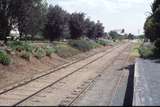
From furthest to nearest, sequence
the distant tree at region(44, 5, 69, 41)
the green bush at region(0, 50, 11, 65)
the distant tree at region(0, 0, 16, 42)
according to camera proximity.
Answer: the distant tree at region(44, 5, 69, 41), the distant tree at region(0, 0, 16, 42), the green bush at region(0, 50, 11, 65)

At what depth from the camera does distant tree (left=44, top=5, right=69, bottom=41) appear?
194 ft

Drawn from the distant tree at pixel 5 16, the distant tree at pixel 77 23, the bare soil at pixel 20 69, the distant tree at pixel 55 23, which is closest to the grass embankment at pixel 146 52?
the distant tree at pixel 55 23

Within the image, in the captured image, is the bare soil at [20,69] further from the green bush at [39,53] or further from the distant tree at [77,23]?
the distant tree at [77,23]

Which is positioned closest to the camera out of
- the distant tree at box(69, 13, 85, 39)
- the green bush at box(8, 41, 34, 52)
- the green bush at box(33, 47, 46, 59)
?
the green bush at box(8, 41, 34, 52)

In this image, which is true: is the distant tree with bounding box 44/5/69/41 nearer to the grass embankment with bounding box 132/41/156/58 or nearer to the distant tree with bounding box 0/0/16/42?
the grass embankment with bounding box 132/41/156/58

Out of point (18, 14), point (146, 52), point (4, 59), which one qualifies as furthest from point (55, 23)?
point (4, 59)

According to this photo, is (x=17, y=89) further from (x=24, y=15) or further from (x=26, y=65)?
(x=24, y=15)

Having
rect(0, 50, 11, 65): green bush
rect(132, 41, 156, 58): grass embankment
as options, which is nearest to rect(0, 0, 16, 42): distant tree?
rect(0, 50, 11, 65): green bush

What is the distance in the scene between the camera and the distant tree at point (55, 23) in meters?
59.1

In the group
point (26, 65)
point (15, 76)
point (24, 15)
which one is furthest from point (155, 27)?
point (15, 76)

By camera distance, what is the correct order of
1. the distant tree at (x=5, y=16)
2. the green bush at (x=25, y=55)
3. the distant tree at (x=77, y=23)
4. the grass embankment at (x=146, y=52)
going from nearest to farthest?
the green bush at (x=25, y=55) → the distant tree at (x=5, y=16) → the grass embankment at (x=146, y=52) → the distant tree at (x=77, y=23)

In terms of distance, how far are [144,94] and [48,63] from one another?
20.3 m

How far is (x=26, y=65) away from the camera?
30.5m

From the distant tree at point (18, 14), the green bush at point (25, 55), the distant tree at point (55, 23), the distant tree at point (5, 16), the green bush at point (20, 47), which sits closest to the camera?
the green bush at point (25, 55)
